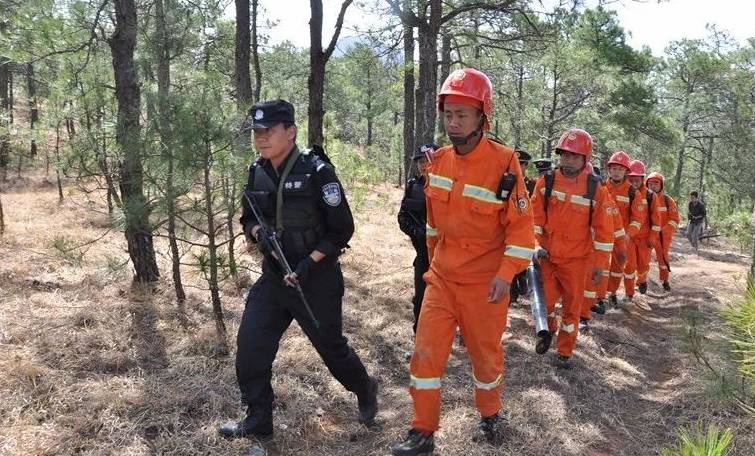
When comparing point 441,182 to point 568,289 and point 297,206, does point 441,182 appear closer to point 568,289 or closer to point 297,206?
point 297,206

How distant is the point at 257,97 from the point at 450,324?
10909 mm

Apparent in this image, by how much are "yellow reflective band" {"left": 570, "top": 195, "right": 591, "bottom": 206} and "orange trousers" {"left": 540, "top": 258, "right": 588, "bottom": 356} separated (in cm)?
50

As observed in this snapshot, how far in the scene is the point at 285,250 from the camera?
3.34 meters

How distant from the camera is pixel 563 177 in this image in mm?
4898

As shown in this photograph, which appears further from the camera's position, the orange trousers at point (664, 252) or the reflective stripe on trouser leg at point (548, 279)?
the orange trousers at point (664, 252)

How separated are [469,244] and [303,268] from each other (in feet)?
3.20

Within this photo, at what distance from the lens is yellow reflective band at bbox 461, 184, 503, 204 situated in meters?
2.98

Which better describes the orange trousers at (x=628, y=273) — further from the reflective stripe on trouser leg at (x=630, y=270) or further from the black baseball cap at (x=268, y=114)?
the black baseball cap at (x=268, y=114)

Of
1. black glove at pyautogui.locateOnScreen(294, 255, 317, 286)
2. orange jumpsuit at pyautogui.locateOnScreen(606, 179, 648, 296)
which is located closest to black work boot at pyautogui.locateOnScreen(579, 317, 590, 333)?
orange jumpsuit at pyautogui.locateOnScreen(606, 179, 648, 296)

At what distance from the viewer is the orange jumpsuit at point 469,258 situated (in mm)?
2990

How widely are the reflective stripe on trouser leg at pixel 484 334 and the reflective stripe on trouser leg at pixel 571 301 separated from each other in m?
1.79

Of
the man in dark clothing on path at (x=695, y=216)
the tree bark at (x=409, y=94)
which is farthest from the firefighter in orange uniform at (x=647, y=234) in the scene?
the man in dark clothing on path at (x=695, y=216)

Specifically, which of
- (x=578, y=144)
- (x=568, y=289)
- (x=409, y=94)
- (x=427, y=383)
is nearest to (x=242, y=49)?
(x=409, y=94)

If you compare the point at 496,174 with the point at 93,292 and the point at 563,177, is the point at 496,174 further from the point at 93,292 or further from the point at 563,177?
the point at 93,292
